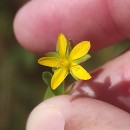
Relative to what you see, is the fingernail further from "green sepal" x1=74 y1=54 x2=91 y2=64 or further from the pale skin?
the pale skin

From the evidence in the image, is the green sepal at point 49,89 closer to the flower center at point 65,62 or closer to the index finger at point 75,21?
the flower center at point 65,62

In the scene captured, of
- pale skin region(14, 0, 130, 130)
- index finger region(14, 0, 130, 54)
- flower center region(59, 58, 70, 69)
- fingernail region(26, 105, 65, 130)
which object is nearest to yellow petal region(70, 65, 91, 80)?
flower center region(59, 58, 70, 69)

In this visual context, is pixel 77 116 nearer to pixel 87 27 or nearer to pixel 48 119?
pixel 48 119

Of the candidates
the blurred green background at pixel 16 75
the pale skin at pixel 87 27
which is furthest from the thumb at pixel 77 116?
the blurred green background at pixel 16 75

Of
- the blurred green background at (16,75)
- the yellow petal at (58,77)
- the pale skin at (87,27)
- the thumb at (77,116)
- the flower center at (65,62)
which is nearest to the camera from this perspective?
the thumb at (77,116)

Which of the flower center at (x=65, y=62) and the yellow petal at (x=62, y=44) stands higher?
the yellow petal at (x=62, y=44)

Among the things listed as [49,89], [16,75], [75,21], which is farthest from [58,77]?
[16,75]

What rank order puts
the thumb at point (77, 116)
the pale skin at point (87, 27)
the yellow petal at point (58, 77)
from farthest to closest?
the pale skin at point (87, 27) → the yellow petal at point (58, 77) → the thumb at point (77, 116)
